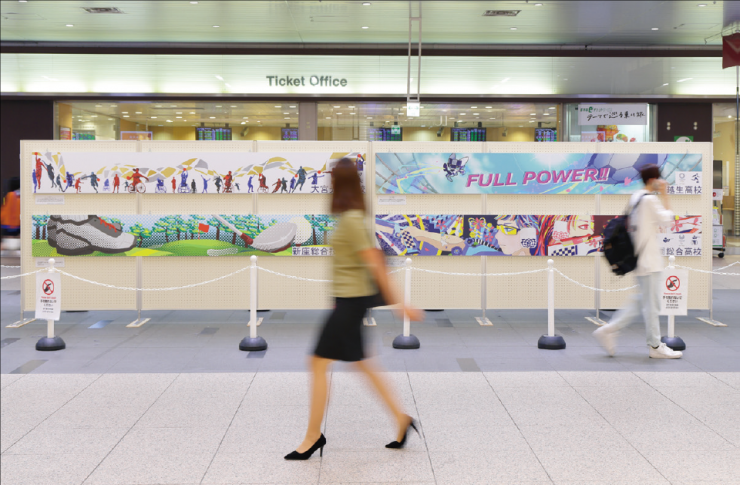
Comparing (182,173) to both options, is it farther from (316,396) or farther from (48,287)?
(316,396)

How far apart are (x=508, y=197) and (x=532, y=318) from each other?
1.68m

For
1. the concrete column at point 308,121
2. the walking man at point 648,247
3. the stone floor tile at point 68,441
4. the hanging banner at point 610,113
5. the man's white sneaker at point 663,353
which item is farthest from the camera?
the hanging banner at point 610,113

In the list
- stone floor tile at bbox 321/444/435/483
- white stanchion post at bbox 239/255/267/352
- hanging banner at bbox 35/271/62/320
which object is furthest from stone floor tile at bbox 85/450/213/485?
hanging banner at bbox 35/271/62/320

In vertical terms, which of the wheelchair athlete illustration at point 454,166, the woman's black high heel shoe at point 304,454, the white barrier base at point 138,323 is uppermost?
the wheelchair athlete illustration at point 454,166

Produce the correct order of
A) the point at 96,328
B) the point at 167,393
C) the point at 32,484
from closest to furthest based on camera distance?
the point at 32,484
the point at 167,393
the point at 96,328

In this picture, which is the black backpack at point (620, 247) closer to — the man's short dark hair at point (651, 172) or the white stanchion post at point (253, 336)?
the man's short dark hair at point (651, 172)

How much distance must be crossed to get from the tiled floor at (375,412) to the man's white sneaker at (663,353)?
13 cm

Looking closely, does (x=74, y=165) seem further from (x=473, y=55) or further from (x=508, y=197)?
(x=473, y=55)

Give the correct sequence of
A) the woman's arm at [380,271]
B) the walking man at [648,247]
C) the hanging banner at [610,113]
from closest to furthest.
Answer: the woman's arm at [380,271] < the walking man at [648,247] < the hanging banner at [610,113]

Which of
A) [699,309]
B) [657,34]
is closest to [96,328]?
[699,309]

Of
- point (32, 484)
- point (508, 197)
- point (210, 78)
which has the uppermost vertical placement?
point (210, 78)

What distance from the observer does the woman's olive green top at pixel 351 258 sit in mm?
4129

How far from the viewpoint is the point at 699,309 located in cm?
933

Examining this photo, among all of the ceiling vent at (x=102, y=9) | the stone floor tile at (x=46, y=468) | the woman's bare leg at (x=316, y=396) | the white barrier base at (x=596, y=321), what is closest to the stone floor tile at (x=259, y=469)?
the woman's bare leg at (x=316, y=396)
